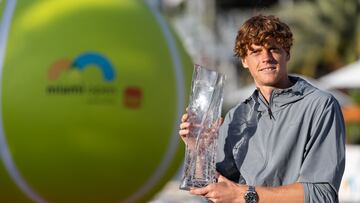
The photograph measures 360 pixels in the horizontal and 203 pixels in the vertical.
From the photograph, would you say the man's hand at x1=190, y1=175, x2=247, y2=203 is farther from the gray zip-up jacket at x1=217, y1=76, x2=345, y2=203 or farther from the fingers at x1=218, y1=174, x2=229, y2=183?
the gray zip-up jacket at x1=217, y1=76, x2=345, y2=203

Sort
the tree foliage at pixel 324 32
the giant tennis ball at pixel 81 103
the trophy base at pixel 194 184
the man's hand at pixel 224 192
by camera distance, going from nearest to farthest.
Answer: the man's hand at pixel 224 192 → the trophy base at pixel 194 184 → the giant tennis ball at pixel 81 103 → the tree foliage at pixel 324 32

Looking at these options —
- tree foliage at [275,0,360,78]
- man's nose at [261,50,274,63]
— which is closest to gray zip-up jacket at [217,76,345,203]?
man's nose at [261,50,274,63]

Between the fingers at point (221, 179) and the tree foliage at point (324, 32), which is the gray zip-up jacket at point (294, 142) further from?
the tree foliage at point (324, 32)

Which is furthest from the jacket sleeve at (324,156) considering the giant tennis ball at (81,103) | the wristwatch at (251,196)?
the giant tennis ball at (81,103)

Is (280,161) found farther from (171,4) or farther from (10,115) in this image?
(171,4)

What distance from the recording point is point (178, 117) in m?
5.48

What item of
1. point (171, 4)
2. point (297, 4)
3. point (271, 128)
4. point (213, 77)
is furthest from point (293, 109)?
point (171, 4)

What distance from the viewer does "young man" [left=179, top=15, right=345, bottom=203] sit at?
2.79 m

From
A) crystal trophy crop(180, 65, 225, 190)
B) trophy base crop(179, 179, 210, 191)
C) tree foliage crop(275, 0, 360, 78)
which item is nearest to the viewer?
trophy base crop(179, 179, 210, 191)

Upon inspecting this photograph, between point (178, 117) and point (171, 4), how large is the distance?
25197 mm

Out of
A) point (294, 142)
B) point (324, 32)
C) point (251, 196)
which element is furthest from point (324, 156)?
point (324, 32)

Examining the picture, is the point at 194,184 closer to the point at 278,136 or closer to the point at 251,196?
the point at 251,196

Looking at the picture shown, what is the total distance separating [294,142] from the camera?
9.40 ft

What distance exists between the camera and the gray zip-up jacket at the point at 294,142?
9.20ft
